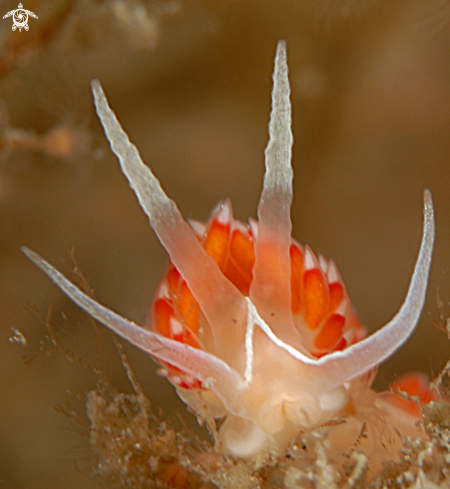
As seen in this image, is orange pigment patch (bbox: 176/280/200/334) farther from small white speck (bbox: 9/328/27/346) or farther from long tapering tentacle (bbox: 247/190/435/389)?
small white speck (bbox: 9/328/27/346)

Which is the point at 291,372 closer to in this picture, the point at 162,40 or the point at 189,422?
the point at 189,422

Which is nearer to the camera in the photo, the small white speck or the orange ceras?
the orange ceras

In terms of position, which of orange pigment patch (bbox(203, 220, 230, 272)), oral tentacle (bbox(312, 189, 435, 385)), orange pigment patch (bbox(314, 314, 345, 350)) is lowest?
orange pigment patch (bbox(314, 314, 345, 350))

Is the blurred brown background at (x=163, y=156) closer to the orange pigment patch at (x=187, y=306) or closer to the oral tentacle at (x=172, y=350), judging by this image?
the orange pigment patch at (x=187, y=306)

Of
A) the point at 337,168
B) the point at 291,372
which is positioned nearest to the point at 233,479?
the point at 291,372

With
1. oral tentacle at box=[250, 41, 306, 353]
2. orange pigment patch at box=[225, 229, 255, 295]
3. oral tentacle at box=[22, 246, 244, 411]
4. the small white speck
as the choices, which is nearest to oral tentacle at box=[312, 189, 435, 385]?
oral tentacle at box=[250, 41, 306, 353]

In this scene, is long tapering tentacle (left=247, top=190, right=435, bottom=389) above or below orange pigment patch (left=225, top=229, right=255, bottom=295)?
below

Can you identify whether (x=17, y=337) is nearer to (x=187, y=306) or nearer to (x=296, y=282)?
(x=187, y=306)
